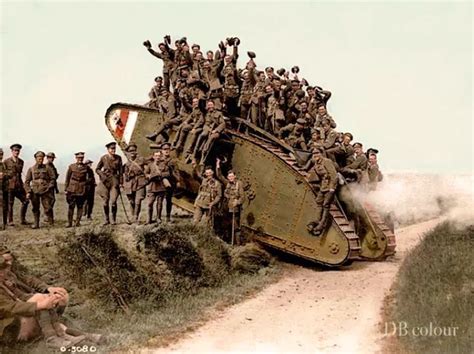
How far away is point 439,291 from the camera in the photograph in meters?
10.8

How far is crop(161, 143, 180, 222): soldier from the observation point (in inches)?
596

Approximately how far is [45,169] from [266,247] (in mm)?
5250

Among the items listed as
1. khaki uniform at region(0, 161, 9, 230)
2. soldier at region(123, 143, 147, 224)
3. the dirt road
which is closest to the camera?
the dirt road

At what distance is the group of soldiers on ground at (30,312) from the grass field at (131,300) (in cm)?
17

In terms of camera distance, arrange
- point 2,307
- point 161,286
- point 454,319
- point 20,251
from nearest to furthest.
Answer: point 2,307, point 454,319, point 20,251, point 161,286

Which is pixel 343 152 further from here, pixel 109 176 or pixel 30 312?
pixel 30 312

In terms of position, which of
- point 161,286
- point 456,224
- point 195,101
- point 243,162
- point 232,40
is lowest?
point 161,286

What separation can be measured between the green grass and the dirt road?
51 cm

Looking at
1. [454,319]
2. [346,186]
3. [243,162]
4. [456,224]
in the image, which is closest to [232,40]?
[243,162]

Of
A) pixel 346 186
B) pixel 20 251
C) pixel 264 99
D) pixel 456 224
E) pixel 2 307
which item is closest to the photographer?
pixel 2 307

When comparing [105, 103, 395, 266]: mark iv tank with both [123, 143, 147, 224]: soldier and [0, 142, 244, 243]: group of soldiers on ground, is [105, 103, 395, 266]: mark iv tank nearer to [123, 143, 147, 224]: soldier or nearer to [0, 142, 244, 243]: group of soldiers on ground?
[0, 142, 244, 243]: group of soldiers on ground

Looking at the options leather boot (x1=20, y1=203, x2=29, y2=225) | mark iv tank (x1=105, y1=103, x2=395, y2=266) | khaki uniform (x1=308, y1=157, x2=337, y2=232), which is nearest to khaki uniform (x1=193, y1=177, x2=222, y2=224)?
mark iv tank (x1=105, y1=103, x2=395, y2=266)

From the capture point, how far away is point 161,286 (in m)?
12.4

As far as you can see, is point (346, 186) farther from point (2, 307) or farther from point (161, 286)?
point (2, 307)
